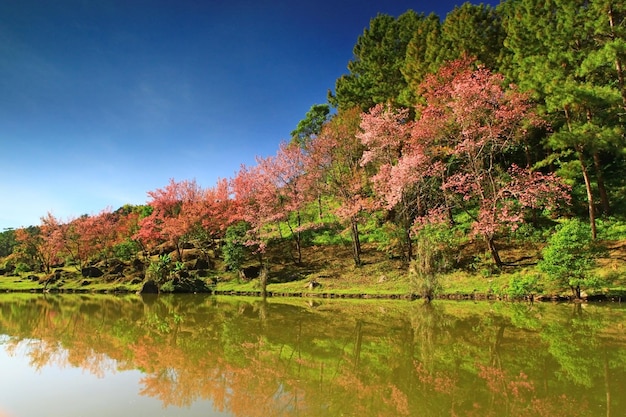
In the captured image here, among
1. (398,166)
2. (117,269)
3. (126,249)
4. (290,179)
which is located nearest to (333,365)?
(398,166)

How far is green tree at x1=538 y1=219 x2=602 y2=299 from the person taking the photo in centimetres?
1598

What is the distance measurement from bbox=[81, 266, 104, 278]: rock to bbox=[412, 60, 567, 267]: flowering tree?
34.1 metres

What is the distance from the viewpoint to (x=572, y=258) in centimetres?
1608

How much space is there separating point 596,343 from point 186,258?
3414cm

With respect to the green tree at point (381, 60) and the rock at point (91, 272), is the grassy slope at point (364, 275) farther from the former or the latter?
the green tree at point (381, 60)

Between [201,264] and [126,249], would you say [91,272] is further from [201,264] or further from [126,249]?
[201,264]

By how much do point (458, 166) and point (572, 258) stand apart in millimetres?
12594

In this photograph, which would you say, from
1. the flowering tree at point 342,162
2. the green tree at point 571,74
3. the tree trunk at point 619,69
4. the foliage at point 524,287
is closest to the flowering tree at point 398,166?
the flowering tree at point 342,162

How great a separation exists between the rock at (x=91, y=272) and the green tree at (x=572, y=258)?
3962 centimetres

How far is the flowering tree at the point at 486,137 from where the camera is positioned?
2108cm

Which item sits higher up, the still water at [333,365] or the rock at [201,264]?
the rock at [201,264]

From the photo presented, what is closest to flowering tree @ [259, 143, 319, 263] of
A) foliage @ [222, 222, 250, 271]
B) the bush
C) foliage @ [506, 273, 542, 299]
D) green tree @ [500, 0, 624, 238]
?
foliage @ [222, 222, 250, 271]

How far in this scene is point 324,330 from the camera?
1295 cm

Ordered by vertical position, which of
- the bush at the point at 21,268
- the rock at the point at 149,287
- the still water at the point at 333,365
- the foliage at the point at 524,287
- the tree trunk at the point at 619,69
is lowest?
the still water at the point at 333,365
